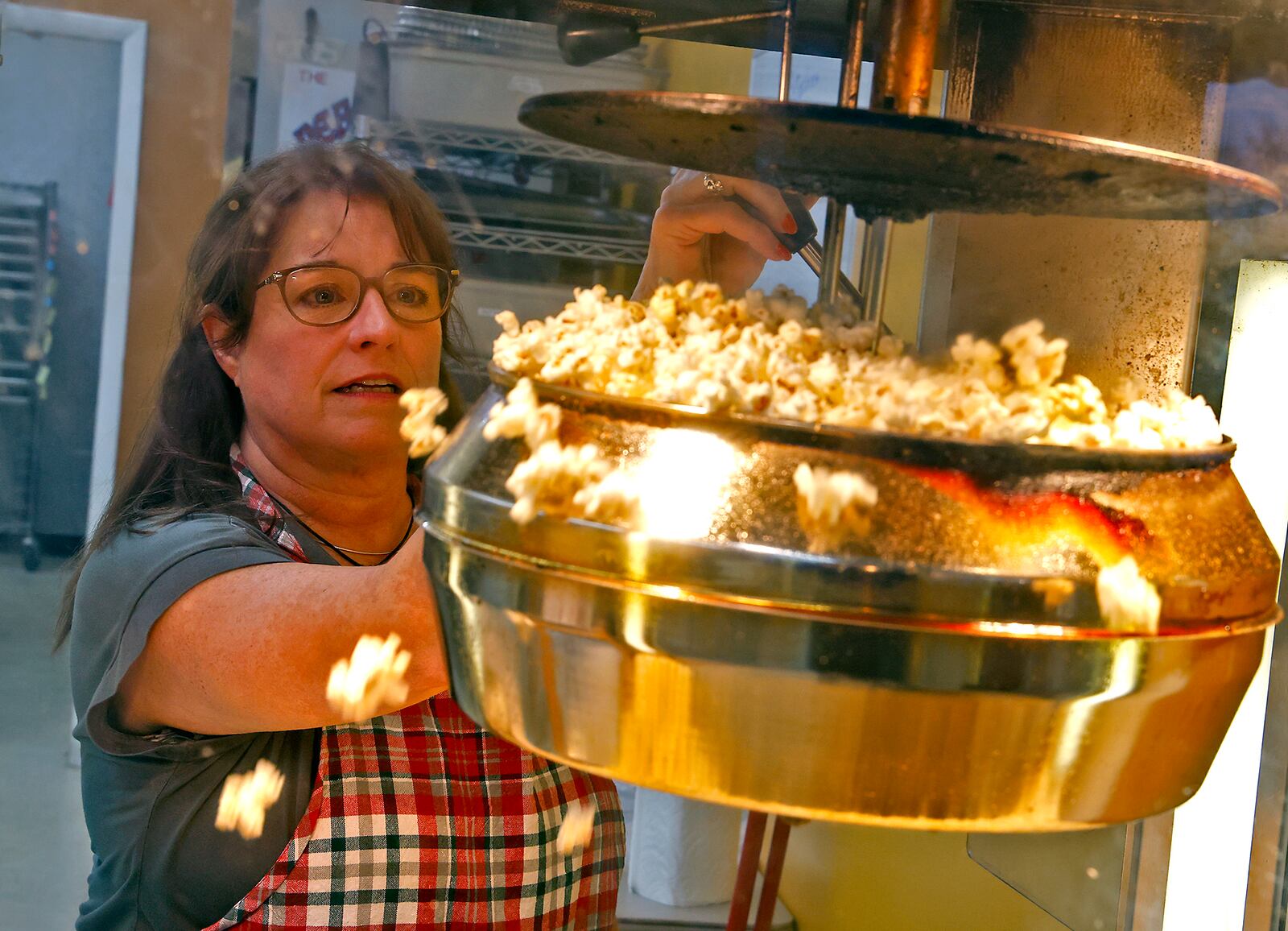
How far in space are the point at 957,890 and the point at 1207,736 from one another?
2.07ft

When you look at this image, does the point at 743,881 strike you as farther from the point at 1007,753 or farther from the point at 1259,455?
the point at 1259,455

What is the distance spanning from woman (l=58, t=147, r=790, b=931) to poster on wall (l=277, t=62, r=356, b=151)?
29mm

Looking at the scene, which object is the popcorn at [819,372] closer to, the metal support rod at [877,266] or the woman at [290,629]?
the metal support rod at [877,266]

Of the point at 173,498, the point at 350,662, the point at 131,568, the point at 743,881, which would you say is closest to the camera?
the point at 743,881

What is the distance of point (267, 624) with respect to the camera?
68cm

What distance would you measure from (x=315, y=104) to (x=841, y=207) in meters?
0.46

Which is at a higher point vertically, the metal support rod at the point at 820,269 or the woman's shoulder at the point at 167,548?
the metal support rod at the point at 820,269

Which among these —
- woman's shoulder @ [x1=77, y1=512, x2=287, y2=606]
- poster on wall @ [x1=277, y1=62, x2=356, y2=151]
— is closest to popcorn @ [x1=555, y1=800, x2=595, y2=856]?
woman's shoulder @ [x1=77, y1=512, x2=287, y2=606]

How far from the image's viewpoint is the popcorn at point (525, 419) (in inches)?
14.8

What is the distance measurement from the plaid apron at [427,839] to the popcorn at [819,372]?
0.50 m

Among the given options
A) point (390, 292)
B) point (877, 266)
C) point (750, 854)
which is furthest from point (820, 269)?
point (390, 292)

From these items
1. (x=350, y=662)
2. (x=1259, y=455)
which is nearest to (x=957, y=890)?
(x=1259, y=455)

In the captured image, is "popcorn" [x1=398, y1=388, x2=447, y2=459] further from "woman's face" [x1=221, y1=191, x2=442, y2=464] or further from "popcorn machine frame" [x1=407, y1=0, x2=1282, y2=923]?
"woman's face" [x1=221, y1=191, x2=442, y2=464]

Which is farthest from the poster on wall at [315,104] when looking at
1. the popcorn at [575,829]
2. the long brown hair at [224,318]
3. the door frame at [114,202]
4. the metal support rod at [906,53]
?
the popcorn at [575,829]
